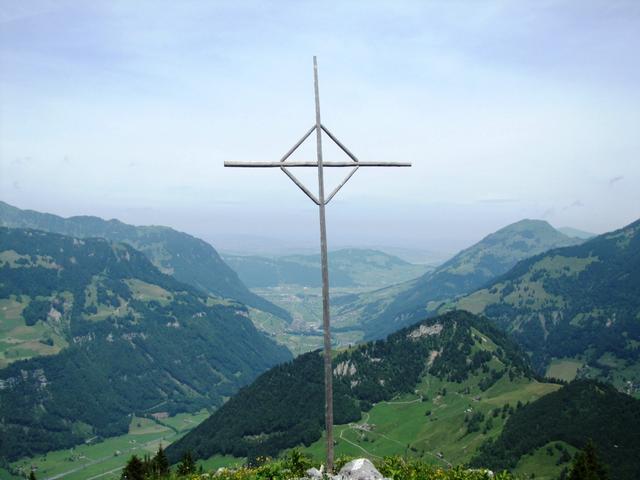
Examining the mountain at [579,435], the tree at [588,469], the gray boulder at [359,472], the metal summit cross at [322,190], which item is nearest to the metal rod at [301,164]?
the metal summit cross at [322,190]

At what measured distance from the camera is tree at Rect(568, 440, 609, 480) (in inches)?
1923

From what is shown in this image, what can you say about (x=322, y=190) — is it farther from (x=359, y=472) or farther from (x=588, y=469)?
(x=588, y=469)

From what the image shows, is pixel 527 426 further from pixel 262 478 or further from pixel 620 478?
pixel 262 478

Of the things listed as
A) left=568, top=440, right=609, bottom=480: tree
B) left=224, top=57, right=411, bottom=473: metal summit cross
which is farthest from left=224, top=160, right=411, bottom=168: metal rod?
left=568, top=440, right=609, bottom=480: tree

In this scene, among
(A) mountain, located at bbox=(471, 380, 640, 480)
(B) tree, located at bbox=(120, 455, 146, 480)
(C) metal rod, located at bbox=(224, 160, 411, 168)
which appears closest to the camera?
(C) metal rod, located at bbox=(224, 160, 411, 168)

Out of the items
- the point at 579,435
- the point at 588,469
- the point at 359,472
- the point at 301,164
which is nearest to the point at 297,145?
the point at 301,164

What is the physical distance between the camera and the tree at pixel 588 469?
48844 mm

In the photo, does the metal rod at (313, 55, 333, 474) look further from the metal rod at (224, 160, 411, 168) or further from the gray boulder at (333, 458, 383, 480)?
the gray boulder at (333, 458, 383, 480)

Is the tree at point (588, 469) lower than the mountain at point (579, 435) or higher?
higher

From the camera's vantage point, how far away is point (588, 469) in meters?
52.2

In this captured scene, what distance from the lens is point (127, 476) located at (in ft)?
190

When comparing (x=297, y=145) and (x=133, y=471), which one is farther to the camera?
(x=133, y=471)

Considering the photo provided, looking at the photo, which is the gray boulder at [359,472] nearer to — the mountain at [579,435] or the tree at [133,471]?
the tree at [133,471]

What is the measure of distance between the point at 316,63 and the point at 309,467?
74.4 feet
